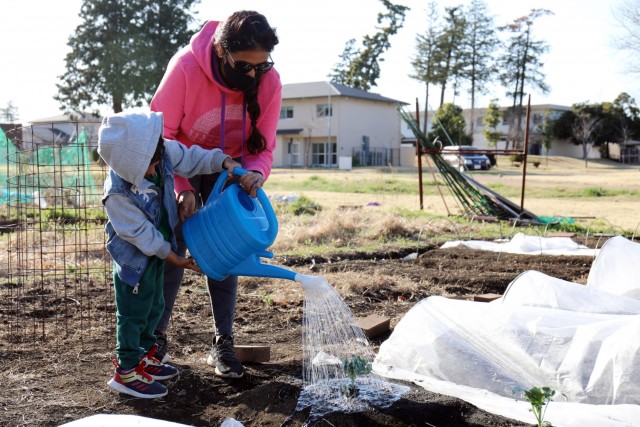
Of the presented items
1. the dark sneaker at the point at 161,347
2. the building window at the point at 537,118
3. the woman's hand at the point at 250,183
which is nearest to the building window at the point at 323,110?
the building window at the point at 537,118

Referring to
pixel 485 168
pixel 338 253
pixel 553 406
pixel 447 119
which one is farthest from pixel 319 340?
pixel 447 119

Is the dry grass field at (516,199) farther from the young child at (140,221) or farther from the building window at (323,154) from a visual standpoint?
the building window at (323,154)

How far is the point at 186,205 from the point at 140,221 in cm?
31

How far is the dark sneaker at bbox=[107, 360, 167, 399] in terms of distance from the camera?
102 inches

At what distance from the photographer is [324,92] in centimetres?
4212

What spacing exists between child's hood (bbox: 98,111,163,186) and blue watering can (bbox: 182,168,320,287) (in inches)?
11.4

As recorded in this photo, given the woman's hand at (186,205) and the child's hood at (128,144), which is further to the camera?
the woman's hand at (186,205)

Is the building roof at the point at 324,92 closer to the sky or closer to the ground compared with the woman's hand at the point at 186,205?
closer to the sky

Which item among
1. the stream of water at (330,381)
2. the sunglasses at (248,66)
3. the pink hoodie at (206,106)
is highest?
the sunglasses at (248,66)

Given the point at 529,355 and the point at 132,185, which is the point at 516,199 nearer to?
the point at 529,355

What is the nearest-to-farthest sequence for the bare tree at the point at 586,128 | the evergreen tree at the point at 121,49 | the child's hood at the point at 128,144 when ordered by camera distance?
the child's hood at the point at 128,144, the evergreen tree at the point at 121,49, the bare tree at the point at 586,128

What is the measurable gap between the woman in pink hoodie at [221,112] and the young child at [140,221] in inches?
6.2

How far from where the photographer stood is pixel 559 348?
2.67m

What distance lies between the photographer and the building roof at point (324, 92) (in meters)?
41.4
